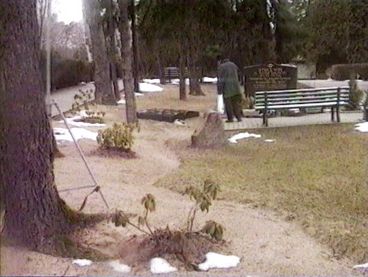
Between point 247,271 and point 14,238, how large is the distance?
73.5 inches

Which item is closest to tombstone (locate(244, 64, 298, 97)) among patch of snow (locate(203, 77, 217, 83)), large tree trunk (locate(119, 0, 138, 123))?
large tree trunk (locate(119, 0, 138, 123))

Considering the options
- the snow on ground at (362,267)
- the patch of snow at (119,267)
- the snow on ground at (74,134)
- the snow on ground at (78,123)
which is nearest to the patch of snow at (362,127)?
the snow on ground at (74,134)

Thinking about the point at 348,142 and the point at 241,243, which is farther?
the point at 348,142

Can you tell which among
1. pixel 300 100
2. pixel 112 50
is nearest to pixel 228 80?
pixel 300 100

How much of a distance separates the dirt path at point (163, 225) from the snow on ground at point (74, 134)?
1882 millimetres

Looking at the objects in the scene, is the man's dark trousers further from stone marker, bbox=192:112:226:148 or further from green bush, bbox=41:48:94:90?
green bush, bbox=41:48:94:90

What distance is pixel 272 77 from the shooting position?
1864cm

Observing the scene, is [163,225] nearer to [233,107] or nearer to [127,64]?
[127,64]

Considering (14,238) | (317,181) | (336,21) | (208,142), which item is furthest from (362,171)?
(336,21)

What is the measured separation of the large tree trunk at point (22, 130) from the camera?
15.4 ft

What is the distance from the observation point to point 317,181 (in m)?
8.46

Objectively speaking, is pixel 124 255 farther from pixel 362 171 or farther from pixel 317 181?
pixel 362 171

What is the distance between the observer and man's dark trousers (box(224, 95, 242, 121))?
15.9 metres

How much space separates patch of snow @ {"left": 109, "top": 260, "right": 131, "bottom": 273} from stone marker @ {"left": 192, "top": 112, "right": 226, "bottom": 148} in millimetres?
7341
